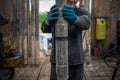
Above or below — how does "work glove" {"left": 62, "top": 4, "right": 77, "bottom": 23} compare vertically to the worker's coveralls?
above

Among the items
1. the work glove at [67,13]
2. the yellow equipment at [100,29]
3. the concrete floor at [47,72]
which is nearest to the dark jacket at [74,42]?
the work glove at [67,13]

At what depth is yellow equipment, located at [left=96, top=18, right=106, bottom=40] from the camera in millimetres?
7465

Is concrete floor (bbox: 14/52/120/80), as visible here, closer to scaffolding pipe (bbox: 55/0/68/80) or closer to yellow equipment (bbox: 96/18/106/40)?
yellow equipment (bbox: 96/18/106/40)

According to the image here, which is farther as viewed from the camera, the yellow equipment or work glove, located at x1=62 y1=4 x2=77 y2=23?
the yellow equipment

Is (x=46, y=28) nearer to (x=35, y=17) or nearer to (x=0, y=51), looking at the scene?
(x=0, y=51)

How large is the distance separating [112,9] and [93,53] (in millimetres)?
1354

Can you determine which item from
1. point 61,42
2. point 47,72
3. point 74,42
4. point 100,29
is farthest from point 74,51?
point 100,29

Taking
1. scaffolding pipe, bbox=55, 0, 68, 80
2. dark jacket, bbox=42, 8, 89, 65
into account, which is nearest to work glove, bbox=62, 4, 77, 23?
scaffolding pipe, bbox=55, 0, 68, 80

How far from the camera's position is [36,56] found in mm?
6680

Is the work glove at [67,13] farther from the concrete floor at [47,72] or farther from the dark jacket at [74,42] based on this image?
the concrete floor at [47,72]

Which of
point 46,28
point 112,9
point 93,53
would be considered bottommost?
point 93,53

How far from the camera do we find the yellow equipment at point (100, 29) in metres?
7.46

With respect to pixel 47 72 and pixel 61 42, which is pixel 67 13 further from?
pixel 47 72

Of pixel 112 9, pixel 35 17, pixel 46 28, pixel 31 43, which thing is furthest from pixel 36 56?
pixel 46 28
